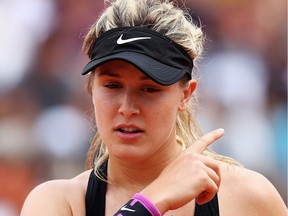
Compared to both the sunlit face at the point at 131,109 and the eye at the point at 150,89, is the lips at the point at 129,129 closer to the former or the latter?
the sunlit face at the point at 131,109

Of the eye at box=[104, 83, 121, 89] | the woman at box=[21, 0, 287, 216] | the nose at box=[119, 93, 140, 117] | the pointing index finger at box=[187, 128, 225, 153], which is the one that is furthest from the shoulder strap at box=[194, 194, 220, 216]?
the eye at box=[104, 83, 121, 89]

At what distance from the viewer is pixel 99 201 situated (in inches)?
121

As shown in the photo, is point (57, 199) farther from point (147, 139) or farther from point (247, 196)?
point (247, 196)

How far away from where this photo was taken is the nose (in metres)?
2.77

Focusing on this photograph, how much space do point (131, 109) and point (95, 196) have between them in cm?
53

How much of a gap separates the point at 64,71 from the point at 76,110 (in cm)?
44

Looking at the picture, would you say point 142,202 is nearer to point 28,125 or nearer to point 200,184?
point 200,184

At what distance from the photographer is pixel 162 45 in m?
2.86

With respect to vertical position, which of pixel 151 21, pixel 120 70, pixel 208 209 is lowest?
pixel 208 209

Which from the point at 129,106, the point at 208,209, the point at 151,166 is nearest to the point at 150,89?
the point at 129,106

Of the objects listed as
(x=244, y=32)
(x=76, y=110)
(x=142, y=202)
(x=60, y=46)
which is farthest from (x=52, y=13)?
(x=142, y=202)

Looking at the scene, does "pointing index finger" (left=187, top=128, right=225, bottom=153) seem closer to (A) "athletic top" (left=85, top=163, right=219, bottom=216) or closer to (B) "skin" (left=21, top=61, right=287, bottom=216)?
(B) "skin" (left=21, top=61, right=287, bottom=216)

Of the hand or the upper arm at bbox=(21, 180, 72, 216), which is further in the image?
the upper arm at bbox=(21, 180, 72, 216)

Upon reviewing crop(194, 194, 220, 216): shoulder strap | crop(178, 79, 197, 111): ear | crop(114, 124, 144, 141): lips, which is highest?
crop(178, 79, 197, 111): ear
